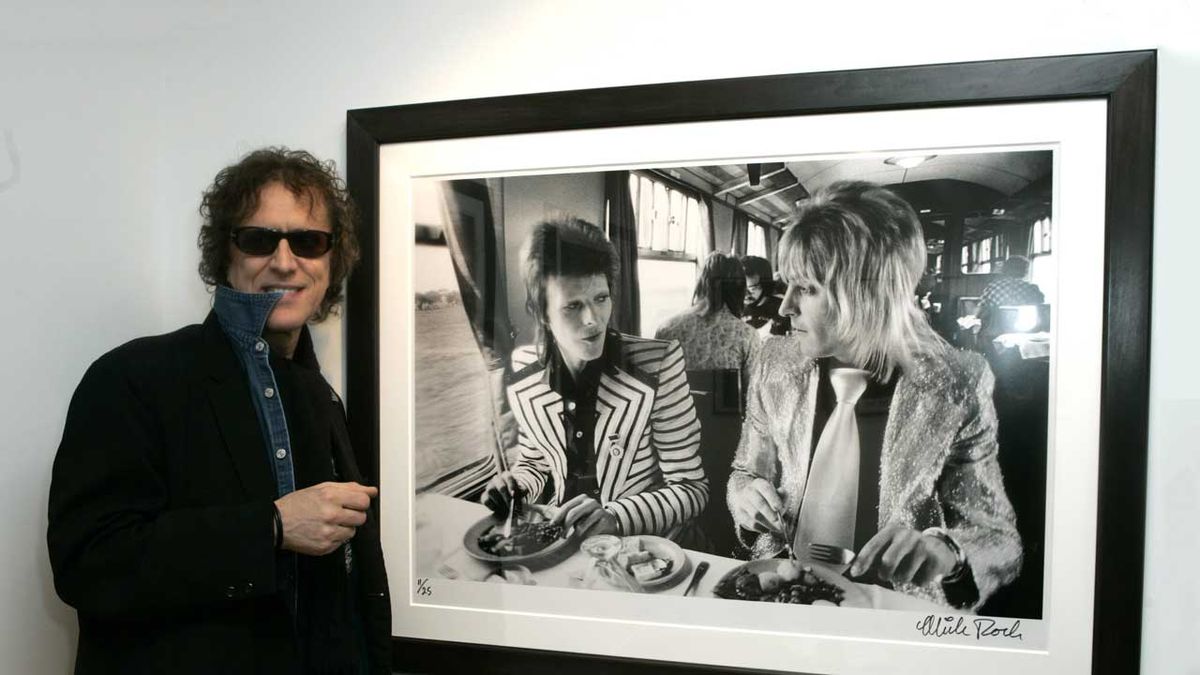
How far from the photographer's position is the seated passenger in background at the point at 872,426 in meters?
0.90

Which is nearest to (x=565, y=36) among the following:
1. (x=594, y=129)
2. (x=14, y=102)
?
(x=594, y=129)

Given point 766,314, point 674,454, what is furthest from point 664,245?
point 674,454

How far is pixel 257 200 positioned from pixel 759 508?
0.72 metres

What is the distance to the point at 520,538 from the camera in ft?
3.37

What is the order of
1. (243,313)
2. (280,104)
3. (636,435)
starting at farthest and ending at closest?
(280,104) < (636,435) < (243,313)

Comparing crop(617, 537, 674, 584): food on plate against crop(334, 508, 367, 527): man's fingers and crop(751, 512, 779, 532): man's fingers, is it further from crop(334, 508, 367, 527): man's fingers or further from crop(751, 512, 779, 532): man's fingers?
crop(334, 508, 367, 527): man's fingers

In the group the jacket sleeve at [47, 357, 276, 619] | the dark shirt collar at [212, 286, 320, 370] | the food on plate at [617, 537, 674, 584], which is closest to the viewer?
the jacket sleeve at [47, 357, 276, 619]

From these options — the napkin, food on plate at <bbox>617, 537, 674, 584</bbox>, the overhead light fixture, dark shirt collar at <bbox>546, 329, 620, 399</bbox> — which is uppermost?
the overhead light fixture

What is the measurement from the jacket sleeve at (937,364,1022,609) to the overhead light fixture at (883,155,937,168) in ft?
0.81

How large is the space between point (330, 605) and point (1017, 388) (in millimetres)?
836

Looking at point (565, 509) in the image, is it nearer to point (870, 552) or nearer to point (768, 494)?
point (768, 494)

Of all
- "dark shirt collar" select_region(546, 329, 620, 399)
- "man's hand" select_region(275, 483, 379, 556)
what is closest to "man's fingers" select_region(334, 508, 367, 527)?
"man's hand" select_region(275, 483, 379, 556)

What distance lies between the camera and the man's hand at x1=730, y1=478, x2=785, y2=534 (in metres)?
0.95

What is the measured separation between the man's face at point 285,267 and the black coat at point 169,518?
0.07 m
